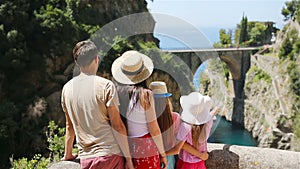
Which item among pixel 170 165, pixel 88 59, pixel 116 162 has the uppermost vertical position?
pixel 88 59

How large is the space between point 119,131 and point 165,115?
0.35 meters

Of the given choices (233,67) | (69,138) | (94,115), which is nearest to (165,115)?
(94,115)

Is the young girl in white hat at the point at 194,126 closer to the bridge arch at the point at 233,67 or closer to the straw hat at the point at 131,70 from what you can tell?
the straw hat at the point at 131,70

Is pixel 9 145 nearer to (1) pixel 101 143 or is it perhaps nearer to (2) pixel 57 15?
(2) pixel 57 15

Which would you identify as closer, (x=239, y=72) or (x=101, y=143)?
(x=101, y=143)

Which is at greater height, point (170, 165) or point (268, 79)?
point (170, 165)

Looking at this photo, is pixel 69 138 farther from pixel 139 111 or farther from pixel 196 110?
pixel 196 110

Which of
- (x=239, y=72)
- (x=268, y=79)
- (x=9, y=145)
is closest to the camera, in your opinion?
(x=9, y=145)

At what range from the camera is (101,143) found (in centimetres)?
221

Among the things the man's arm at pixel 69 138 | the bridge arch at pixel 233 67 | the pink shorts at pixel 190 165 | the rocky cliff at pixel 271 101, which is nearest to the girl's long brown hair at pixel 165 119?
the pink shorts at pixel 190 165

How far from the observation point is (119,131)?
2.20 m

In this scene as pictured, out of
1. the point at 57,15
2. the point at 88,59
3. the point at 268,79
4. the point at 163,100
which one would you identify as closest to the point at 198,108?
the point at 163,100

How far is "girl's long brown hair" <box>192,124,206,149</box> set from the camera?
2469 mm

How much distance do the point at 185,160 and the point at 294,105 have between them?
25.0 meters
